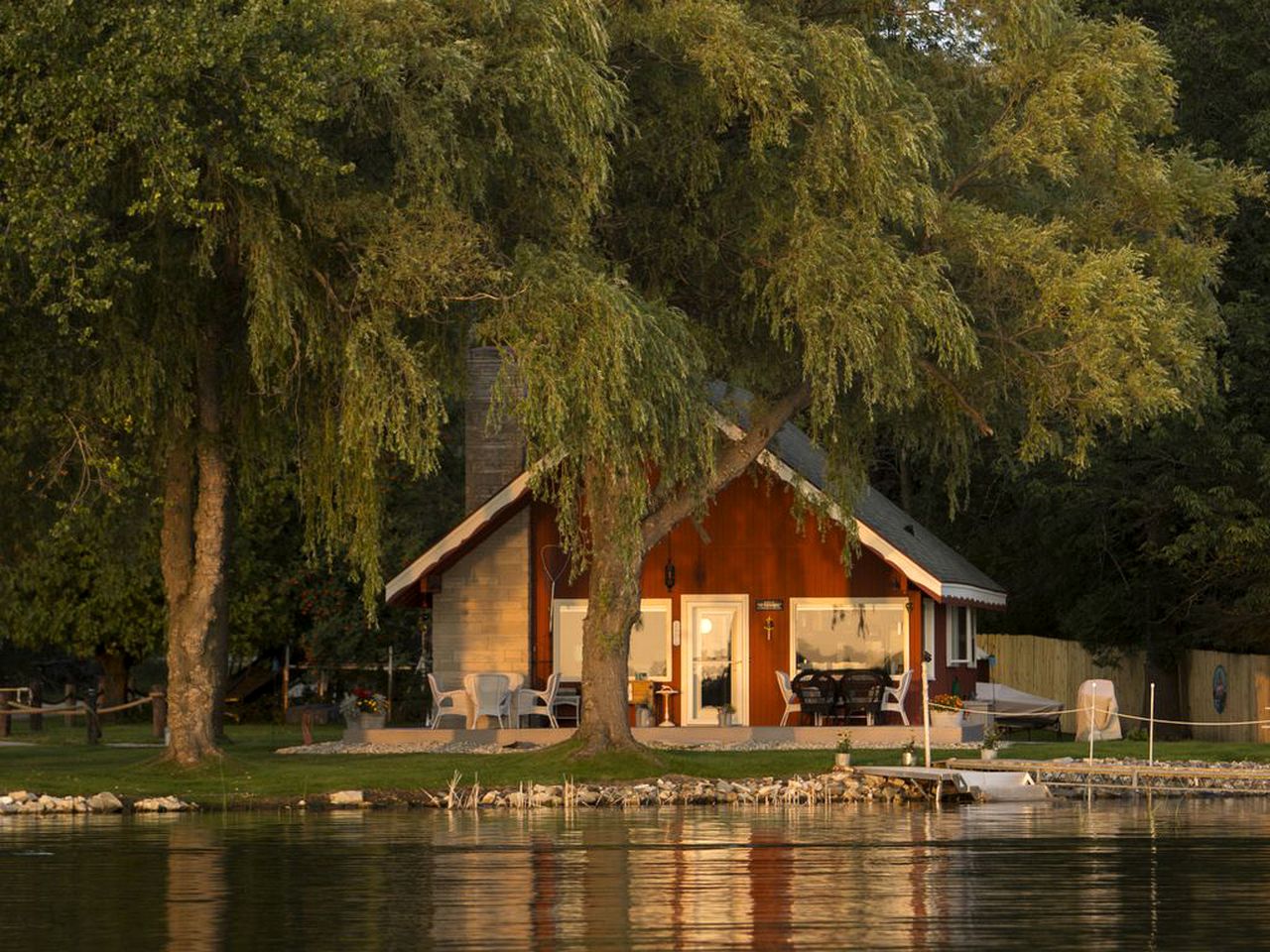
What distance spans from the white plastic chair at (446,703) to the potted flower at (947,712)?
26.1 ft

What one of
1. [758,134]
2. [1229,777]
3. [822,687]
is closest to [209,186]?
[758,134]

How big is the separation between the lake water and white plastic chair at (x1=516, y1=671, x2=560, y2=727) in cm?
1502

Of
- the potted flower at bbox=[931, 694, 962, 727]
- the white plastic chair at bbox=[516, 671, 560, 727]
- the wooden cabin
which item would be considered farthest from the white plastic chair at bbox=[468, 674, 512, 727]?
the potted flower at bbox=[931, 694, 962, 727]

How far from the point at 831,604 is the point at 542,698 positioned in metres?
5.40

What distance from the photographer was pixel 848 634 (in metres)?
44.0

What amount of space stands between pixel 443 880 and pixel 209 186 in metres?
12.1

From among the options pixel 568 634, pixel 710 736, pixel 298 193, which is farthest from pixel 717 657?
pixel 298 193

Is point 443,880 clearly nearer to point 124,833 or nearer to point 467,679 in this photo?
point 124,833

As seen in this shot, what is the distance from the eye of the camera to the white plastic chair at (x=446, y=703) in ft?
140

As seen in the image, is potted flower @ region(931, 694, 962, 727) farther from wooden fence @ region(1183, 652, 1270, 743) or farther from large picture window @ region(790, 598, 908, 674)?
wooden fence @ region(1183, 652, 1270, 743)

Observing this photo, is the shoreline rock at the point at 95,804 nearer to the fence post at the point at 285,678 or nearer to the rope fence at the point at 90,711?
the rope fence at the point at 90,711

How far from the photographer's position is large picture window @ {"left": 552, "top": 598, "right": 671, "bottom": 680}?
44438mm

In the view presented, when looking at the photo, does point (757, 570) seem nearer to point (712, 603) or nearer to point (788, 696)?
point (712, 603)

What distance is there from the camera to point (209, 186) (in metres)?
27.8
